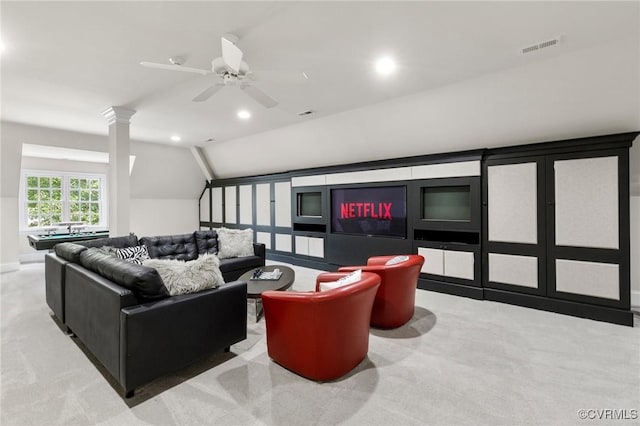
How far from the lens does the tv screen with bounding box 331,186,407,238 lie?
16.6 feet

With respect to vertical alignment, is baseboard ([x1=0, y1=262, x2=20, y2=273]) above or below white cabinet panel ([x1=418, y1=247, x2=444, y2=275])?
below

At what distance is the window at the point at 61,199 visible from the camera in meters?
6.75

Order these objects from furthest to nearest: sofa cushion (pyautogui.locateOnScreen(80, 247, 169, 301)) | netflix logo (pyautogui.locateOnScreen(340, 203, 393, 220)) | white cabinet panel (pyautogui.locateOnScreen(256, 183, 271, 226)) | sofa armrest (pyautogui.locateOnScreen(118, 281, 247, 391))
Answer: white cabinet panel (pyautogui.locateOnScreen(256, 183, 271, 226)) → netflix logo (pyautogui.locateOnScreen(340, 203, 393, 220)) → sofa cushion (pyautogui.locateOnScreen(80, 247, 169, 301)) → sofa armrest (pyautogui.locateOnScreen(118, 281, 247, 391))

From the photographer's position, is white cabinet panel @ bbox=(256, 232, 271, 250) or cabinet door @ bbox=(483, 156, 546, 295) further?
white cabinet panel @ bbox=(256, 232, 271, 250)

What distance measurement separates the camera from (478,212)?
4.27 metres

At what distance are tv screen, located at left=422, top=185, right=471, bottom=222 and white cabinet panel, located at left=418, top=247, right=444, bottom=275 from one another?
0.52 metres

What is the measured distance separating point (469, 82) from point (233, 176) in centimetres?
625

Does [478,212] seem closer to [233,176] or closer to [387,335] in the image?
[387,335]

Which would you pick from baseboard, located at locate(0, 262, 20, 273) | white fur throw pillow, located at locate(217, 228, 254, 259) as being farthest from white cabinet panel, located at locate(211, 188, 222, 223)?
baseboard, located at locate(0, 262, 20, 273)

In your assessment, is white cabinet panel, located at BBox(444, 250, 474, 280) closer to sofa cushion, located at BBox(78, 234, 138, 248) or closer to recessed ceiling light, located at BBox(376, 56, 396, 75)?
recessed ceiling light, located at BBox(376, 56, 396, 75)

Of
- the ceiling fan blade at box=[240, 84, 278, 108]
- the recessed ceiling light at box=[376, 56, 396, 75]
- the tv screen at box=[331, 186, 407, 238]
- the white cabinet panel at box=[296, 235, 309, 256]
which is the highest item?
the recessed ceiling light at box=[376, 56, 396, 75]

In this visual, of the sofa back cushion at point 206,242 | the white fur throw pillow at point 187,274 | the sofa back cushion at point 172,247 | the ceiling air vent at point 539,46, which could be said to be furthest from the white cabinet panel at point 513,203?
the sofa back cushion at point 172,247

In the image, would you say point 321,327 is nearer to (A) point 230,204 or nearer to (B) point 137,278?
(B) point 137,278

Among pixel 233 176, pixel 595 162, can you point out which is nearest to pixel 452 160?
pixel 595 162
